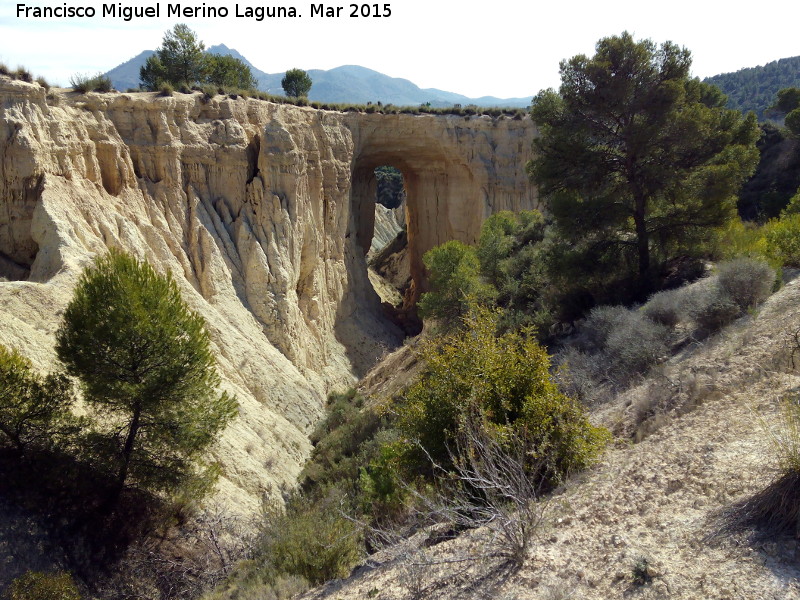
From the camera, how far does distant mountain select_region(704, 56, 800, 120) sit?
73.8 meters

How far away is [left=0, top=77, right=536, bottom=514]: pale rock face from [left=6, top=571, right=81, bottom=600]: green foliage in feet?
13.0

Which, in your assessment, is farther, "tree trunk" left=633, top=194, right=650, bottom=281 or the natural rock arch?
the natural rock arch

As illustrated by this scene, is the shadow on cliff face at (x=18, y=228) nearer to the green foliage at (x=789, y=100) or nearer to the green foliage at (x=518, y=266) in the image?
the green foliage at (x=518, y=266)

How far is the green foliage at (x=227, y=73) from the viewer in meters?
32.8

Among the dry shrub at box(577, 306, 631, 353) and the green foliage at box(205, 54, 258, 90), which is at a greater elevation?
the green foliage at box(205, 54, 258, 90)

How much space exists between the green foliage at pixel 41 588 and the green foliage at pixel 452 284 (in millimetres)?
12264

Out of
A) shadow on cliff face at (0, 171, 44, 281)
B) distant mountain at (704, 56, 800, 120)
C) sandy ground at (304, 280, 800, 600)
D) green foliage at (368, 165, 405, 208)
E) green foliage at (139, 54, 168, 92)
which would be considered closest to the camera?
sandy ground at (304, 280, 800, 600)

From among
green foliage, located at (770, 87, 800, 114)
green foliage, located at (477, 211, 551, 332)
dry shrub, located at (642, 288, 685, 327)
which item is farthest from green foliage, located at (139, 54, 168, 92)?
green foliage, located at (770, 87, 800, 114)

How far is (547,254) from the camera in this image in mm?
16516

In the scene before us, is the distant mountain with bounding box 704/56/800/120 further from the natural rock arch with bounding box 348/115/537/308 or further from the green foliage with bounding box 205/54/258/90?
the green foliage with bounding box 205/54/258/90

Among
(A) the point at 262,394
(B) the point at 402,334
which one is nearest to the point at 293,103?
(B) the point at 402,334

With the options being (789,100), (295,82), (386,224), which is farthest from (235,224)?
(789,100)

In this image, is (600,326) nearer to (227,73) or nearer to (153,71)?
(153,71)

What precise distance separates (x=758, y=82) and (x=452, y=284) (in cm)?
8706
